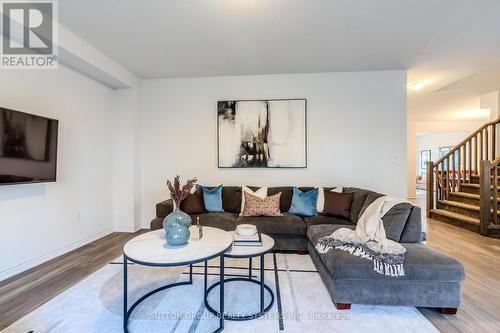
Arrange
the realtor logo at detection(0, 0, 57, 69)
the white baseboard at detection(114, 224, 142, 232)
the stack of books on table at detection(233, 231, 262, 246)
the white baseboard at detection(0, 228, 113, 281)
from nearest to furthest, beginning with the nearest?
the stack of books on table at detection(233, 231, 262, 246), the realtor logo at detection(0, 0, 57, 69), the white baseboard at detection(0, 228, 113, 281), the white baseboard at detection(114, 224, 142, 232)

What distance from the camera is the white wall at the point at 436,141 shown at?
1043 centimetres

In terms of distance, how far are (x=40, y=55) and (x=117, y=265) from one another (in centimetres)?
263

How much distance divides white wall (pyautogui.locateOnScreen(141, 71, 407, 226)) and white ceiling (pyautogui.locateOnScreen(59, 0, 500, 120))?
23 cm

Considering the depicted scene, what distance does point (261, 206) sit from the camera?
3.33 meters

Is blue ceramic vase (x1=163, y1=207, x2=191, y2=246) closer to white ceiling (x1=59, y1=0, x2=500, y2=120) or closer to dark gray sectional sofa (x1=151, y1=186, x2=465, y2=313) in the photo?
dark gray sectional sofa (x1=151, y1=186, x2=465, y2=313)

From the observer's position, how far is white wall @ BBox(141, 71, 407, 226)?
3.91 m

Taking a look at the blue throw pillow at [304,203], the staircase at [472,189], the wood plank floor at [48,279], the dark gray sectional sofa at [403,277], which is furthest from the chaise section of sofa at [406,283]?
the staircase at [472,189]

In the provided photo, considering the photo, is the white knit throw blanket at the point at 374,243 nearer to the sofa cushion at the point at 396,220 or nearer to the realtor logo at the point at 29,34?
the sofa cushion at the point at 396,220

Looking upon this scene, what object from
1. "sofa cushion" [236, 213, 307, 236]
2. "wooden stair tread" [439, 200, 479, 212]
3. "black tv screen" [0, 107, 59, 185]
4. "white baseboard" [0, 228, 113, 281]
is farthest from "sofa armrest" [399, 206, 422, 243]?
"white baseboard" [0, 228, 113, 281]

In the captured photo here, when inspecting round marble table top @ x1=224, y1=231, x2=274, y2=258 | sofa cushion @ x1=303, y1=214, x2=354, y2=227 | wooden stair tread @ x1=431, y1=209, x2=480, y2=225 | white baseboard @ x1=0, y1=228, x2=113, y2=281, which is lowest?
white baseboard @ x1=0, y1=228, x2=113, y2=281

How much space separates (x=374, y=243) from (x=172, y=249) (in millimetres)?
1675

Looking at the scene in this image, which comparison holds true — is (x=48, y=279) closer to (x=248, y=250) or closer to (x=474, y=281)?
(x=248, y=250)

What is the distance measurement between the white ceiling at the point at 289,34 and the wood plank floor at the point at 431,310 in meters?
2.69

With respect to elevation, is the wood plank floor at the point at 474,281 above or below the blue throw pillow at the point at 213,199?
below
